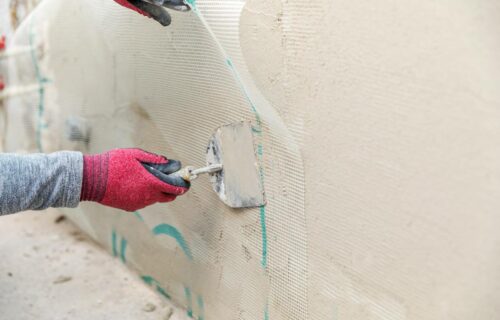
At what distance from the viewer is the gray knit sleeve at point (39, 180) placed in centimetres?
122

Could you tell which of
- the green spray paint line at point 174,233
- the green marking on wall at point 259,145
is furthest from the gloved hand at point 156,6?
the green spray paint line at point 174,233

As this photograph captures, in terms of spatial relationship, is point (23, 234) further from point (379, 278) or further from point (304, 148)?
point (379, 278)

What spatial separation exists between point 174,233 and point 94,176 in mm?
486

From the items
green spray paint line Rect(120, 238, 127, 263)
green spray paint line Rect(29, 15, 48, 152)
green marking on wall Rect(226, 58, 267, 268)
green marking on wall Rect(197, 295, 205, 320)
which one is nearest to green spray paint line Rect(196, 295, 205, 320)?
green marking on wall Rect(197, 295, 205, 320)

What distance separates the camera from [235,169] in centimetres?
137

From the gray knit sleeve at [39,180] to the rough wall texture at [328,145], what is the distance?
0.37 meters

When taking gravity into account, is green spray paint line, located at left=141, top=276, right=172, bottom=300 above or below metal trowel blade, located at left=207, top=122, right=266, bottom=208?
below

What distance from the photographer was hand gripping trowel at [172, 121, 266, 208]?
134cm

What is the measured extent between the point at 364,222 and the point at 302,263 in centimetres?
23

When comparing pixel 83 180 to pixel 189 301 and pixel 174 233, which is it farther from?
pixel 189 301

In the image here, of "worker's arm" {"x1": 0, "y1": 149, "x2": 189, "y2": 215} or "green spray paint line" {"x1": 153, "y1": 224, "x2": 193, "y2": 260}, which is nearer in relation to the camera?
"worker's arm" {"x1": 0, "y1": 149, "x2": 189, "y2": 215}

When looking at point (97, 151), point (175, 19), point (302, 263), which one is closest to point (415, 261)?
point (302, 263)

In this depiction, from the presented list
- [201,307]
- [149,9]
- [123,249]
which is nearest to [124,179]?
[149,9]

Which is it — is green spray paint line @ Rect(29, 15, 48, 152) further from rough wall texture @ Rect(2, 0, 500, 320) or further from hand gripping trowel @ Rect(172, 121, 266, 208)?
hand gripping trowel @ Rect(172, 121, 266, 208)
